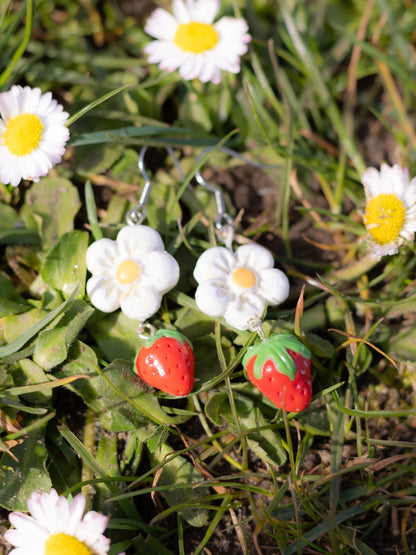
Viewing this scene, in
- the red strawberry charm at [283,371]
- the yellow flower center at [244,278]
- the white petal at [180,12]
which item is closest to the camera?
the red strawberry charm at [283,371]

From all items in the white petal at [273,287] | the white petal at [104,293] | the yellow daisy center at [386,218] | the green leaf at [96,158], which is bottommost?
the white petal at [104,293]

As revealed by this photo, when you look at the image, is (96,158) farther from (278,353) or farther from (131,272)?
(278,353)

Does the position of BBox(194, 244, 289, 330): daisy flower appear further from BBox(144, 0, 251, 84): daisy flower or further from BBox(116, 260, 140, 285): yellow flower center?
BBox(144, 0, 251, 84): daisy flower

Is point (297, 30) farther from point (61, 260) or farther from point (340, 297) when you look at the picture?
point (61, 260)

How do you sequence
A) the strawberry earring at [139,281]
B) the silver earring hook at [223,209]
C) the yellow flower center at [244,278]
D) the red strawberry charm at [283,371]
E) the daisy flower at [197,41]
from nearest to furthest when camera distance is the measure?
1. the red strawberry charm at [283,371]
2. the strawberry earring at [139,281]
3. the yellow flower center at [244,278]
4. the silver earring hook at [223,209]
5. the daisy flower at [197,41]

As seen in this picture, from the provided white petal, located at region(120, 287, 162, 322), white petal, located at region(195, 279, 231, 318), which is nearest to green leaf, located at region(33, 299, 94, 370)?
white petal, located at region(120, 287, 162, 322)

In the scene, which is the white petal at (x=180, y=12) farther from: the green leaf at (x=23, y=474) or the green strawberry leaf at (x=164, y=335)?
the green leaf at (x=23, y=474)

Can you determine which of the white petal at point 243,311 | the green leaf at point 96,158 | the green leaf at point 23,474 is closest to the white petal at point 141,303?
the white petal at point 243,311

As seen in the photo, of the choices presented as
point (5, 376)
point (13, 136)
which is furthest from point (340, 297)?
point (13, 136)
